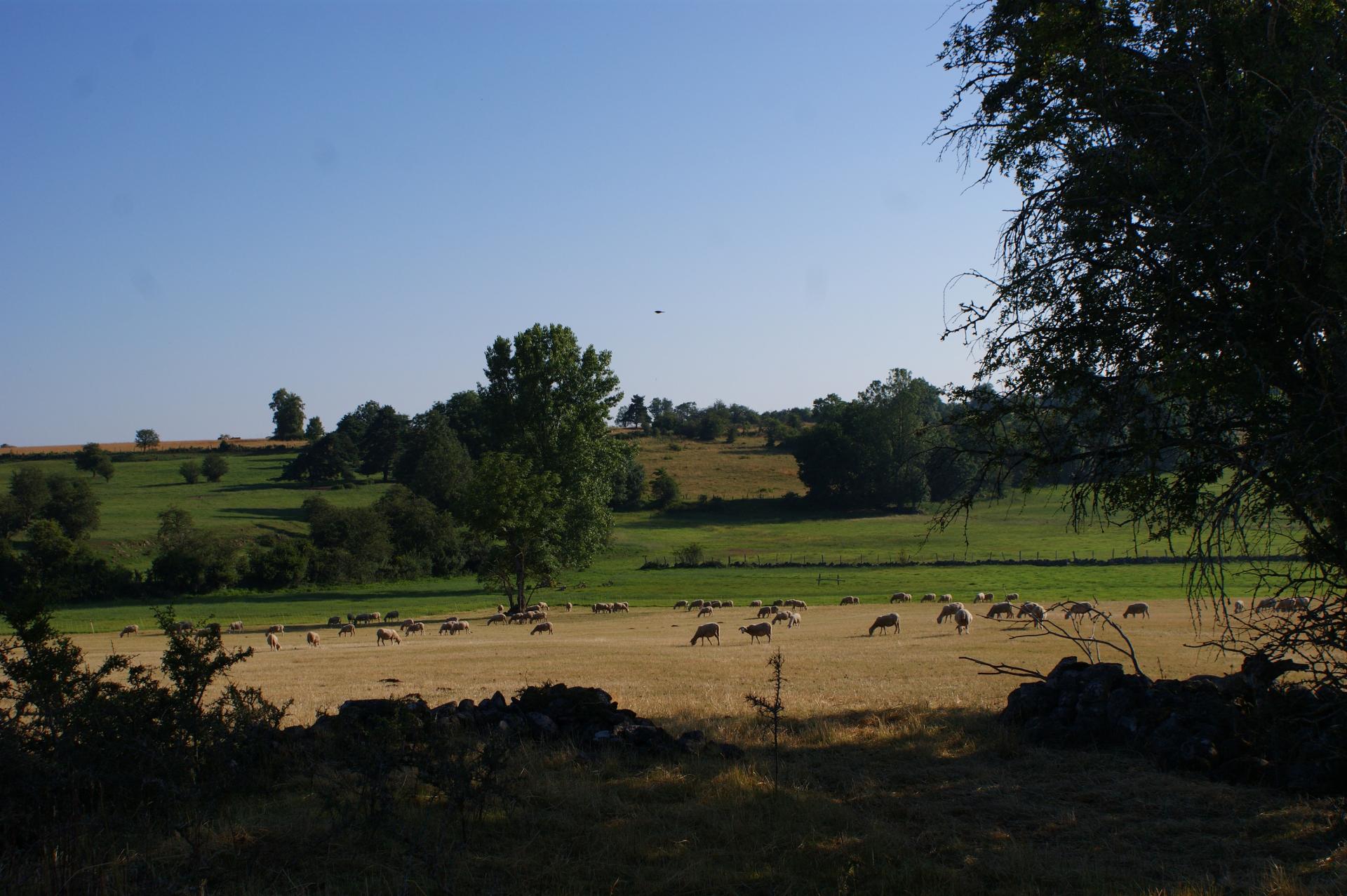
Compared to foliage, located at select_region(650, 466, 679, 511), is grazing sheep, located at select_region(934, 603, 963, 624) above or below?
below

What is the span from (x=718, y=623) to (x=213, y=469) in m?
108

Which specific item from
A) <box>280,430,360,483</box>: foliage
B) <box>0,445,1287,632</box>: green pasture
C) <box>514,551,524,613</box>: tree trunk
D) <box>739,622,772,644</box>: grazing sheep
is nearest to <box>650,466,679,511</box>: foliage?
<box>0,445,1287,632</box>: green pasture

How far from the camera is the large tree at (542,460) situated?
5725cm

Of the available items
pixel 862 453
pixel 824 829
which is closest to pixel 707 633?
pixel 824 829

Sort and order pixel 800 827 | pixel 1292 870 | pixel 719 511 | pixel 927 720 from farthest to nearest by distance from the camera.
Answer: pixel 719 511, pixel 927 720, pixel 800 827, pixel 1292 870

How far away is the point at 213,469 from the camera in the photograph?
5034 inches

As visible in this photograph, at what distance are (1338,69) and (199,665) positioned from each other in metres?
12.6

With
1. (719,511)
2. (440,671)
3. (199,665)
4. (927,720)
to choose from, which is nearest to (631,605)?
(440,671)

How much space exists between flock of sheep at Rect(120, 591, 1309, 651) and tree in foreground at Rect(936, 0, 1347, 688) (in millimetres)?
16103

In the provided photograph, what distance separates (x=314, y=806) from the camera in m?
8.70

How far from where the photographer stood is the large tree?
188ft

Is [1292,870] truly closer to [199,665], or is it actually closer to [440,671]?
[199,665]

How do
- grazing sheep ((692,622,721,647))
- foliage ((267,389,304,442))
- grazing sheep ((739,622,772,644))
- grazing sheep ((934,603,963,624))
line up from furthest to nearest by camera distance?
foliage ((267,389,304,442)) → grazing sheep ((934,603,963,624)) → grazing sheep ((739,622,772,644)) → grazing sheep ((692,622,721,647))

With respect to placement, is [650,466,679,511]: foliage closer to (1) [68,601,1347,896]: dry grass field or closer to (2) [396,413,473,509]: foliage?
(2) [396,413,473,509]: foliage
